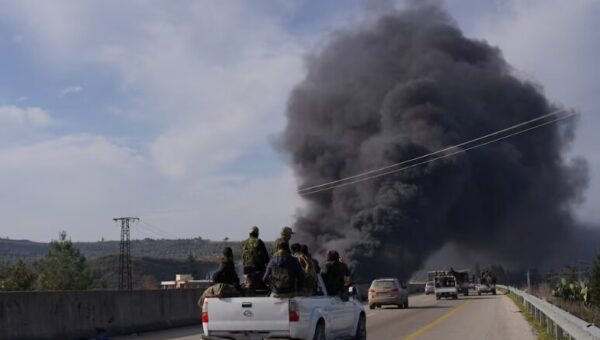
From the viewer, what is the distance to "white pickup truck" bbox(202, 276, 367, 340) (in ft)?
33.4

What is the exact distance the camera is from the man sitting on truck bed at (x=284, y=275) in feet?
34.0

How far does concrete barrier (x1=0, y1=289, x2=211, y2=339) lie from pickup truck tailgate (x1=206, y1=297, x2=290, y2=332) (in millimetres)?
4723

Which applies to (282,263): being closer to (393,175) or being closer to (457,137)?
(393,175)

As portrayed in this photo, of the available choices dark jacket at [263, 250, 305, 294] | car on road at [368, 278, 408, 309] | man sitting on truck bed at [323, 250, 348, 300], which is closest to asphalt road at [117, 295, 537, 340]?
man sitting on truck bed at [323, 250, 348, 300]

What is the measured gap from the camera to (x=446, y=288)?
4306 cm

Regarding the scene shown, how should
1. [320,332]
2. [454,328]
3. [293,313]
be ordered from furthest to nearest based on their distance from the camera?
1. [454,328]
2. [320,332]
3. [293,313]

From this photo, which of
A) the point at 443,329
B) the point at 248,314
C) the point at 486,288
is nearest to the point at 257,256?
the point at 248,314

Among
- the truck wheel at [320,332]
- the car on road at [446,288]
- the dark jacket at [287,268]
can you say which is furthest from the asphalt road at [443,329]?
the car on road at [446,288]

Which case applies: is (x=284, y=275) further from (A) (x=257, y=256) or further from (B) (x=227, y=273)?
(A) (x=257, y=256)

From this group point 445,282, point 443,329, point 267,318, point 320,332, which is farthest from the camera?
point 445,282

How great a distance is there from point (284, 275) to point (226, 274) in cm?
130

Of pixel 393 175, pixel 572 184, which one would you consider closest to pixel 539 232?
pixel 572 184

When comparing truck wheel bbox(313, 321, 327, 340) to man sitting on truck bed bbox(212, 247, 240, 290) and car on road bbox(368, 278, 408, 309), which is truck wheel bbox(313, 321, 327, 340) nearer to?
man sitting on truck bed bbox(212, 247, 240, 290)

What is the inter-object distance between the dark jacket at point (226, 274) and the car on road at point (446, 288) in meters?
33.3
